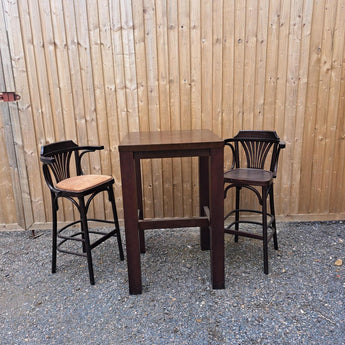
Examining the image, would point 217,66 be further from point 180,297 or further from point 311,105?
point 180,297

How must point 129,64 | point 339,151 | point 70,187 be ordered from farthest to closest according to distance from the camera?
1. point 339,151
2. point 129,64
3. point 70,187

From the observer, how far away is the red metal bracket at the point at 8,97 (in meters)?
3.08

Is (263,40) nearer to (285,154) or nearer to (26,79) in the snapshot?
(285,154)

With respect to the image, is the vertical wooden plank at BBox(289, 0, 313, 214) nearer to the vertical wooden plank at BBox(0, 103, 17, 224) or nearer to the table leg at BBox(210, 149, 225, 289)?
the table leg at BBox(210, 149, 225, 289)

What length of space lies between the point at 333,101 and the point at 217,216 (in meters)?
1.85

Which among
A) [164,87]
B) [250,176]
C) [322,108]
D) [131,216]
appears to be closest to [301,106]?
[322,108]

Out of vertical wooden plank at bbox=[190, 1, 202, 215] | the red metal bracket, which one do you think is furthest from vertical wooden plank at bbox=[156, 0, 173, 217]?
the red metal bracket

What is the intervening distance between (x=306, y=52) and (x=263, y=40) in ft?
1.41

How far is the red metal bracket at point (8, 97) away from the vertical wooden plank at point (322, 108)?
2925mm

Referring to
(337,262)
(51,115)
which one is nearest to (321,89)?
(337,262)

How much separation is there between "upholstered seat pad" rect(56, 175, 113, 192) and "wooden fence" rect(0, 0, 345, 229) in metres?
0.71

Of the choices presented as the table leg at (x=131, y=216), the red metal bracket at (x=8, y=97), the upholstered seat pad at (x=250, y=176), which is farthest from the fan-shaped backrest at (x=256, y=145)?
the red metal bracket at (x=8, y=97)

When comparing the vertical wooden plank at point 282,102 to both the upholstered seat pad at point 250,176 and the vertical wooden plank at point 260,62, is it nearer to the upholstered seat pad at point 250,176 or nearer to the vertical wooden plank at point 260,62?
the vertical wooden plank at point 260,62

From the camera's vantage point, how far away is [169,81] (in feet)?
10.2
